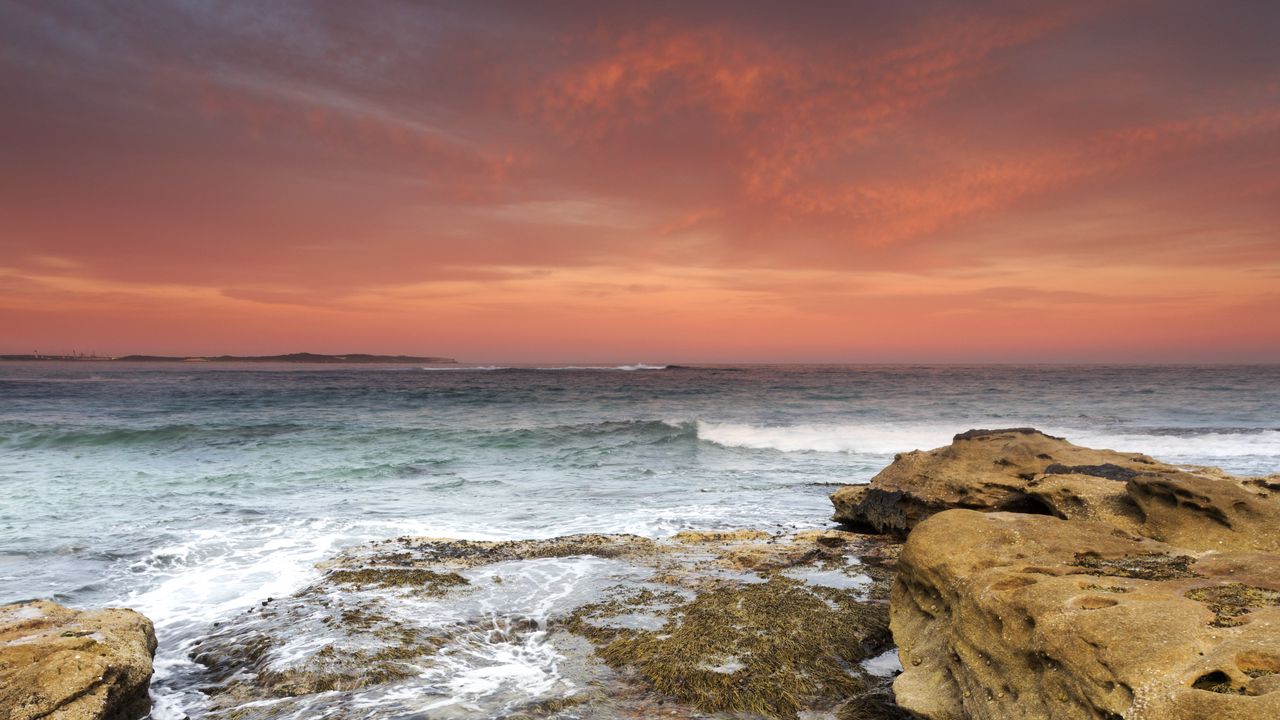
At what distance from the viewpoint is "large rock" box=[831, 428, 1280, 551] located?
6.88 m

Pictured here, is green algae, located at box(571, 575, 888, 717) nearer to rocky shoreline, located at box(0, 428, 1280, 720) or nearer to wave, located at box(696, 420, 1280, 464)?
rocky shoreline, located at box(0, 428, 1280, 720)

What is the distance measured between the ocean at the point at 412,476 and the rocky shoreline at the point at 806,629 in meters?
0.43

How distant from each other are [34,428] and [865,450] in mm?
33222

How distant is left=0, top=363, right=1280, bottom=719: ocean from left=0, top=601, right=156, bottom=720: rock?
434mm

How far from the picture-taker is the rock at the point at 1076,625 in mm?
3111

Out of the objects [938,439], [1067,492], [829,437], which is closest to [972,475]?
[1067,492]

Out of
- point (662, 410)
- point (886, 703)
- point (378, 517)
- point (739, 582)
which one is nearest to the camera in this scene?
point (886, 703)

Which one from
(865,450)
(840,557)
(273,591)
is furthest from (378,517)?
(865,450)

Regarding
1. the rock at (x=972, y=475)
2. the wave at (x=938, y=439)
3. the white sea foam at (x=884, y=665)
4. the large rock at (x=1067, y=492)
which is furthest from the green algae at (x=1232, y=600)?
the wave at (x=938, y=439)

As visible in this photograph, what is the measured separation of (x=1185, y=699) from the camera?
2.98m

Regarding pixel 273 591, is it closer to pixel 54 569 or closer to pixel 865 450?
pixel 54 569

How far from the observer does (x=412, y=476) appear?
60.7 ft

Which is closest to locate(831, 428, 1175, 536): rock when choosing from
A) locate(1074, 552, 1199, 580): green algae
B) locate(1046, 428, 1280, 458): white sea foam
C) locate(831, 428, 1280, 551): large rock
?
locate(831, 428, 1280, 551): large rock

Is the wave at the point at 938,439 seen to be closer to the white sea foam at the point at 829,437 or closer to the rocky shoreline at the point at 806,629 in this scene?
the white sea foam at the point at 829,437
